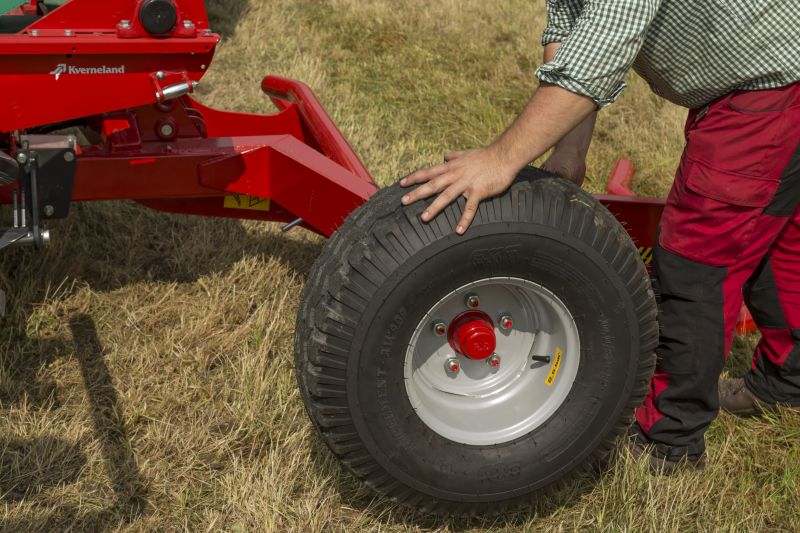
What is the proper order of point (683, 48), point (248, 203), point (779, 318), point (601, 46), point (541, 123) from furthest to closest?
point (248, 203)
point (779, 318)
point (683, 48)
point (541, 123)
point (601, 46)

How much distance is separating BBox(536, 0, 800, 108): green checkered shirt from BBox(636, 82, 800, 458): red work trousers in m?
0.08

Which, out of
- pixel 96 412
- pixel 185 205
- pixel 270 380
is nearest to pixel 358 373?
pixel 270 380

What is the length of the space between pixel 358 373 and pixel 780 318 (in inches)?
64.4

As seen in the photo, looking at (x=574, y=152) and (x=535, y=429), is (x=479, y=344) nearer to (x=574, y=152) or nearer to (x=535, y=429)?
(x=535, y=429)

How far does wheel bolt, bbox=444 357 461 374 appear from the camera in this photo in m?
2.69

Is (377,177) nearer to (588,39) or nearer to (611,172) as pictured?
(611,172)

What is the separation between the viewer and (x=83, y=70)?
2.99 meters

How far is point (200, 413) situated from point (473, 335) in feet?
3.78

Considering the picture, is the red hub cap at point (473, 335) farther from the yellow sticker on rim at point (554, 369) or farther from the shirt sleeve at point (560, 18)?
the shirt sleeve at point (560, 18)

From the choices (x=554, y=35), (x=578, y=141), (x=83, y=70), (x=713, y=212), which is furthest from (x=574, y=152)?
(x=83, y=70)

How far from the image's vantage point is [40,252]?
153 inches

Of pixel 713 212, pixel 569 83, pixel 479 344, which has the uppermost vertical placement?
pixel 569 83

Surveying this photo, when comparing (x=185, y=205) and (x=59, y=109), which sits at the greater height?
(x=59, y=109)

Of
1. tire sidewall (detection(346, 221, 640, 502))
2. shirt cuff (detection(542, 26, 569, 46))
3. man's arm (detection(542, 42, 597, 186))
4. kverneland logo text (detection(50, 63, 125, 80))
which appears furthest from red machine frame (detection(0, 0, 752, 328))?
tire sidewall (detection(346, 221, 640, 502))
